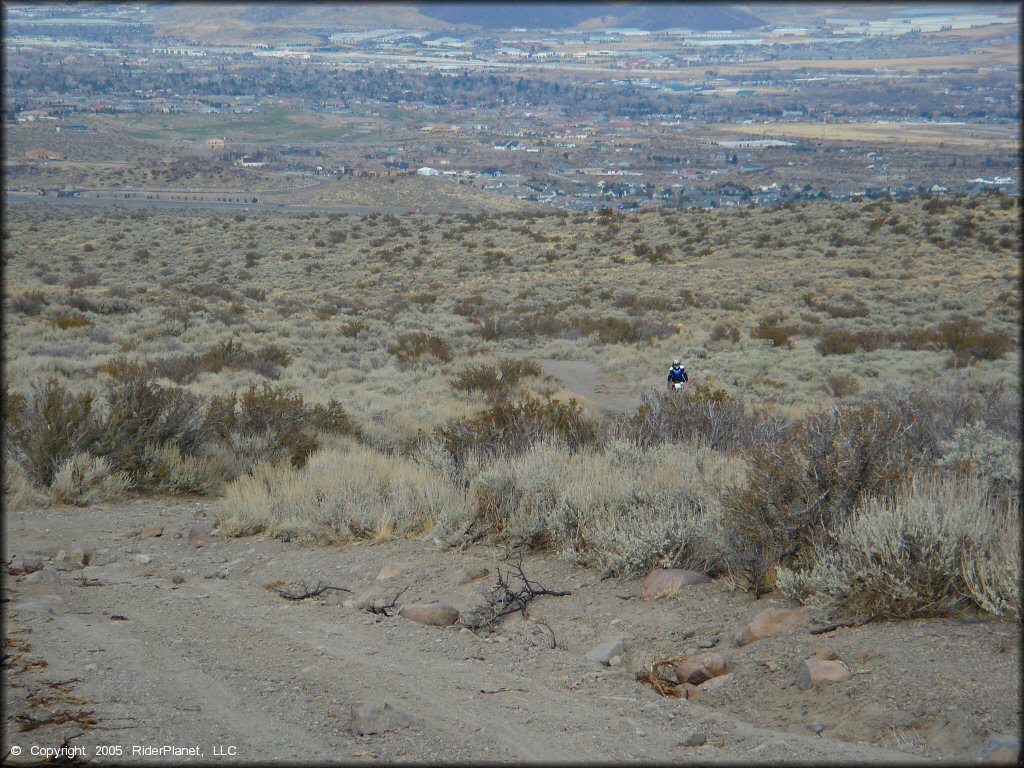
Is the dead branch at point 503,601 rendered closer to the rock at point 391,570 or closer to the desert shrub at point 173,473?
the rock at point 391,570

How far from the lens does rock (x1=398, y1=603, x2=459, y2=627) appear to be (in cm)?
480

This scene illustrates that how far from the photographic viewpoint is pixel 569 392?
1648cm

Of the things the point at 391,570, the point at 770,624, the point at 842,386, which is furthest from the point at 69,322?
the point at 770,624

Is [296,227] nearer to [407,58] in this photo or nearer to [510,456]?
[510,456]

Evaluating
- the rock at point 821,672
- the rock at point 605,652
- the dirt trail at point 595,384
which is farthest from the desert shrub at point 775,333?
the rock at point 821,672

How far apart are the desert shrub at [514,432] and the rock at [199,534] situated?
83.3 inches

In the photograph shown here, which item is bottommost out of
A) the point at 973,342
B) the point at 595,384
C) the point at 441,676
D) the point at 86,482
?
the point at 595,384

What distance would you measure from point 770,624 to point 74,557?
4.88m

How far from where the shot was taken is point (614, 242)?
42344 mm

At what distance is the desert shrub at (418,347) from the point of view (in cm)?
1952

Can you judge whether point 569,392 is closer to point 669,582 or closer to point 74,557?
point 74,557

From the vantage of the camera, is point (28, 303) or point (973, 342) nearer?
point (973, 342)

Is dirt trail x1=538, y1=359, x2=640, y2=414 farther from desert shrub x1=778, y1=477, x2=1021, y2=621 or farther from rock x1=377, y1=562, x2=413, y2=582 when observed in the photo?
desert shrub x1=778, y1=477, x2=1021, y2=621

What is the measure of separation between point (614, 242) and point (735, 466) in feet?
121
